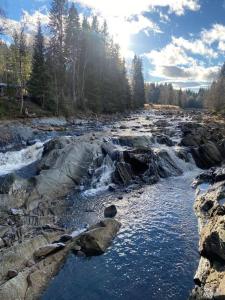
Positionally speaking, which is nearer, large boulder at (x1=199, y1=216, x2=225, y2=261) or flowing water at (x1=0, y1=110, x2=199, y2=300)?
large boulder at (x1=199, y1=216, x2=225, y2=261)

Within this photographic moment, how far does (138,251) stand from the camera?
1458cm

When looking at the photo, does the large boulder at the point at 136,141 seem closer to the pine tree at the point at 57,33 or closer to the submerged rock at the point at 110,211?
the submerged rock at the point at 110,211

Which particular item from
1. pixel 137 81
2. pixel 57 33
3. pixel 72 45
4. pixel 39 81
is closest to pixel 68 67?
pixel 72 45

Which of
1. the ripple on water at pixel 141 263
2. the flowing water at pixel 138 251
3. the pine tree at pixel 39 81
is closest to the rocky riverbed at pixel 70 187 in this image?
the flowing water at pixel 138 251

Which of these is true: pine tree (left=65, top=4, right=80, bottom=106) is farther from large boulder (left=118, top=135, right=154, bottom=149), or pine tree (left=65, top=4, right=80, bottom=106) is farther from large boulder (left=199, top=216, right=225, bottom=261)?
large boulder (left=199, top=216, right=225, bottom=261)

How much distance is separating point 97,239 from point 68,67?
53.3 m

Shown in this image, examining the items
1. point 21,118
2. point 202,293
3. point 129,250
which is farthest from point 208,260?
point 21,118

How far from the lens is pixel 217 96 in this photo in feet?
293

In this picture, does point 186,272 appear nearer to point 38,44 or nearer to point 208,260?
point 208,260

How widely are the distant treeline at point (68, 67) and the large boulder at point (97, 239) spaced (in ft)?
105

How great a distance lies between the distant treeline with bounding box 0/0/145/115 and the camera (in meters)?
50.1

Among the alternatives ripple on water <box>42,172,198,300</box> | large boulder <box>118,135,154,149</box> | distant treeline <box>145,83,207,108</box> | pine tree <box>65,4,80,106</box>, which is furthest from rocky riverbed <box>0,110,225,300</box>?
distant treeline <box>145,83,207,108</box>

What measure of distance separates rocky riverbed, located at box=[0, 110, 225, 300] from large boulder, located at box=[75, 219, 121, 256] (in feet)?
0.14

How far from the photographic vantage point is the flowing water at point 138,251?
1195 cm
